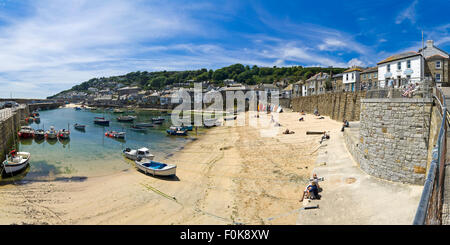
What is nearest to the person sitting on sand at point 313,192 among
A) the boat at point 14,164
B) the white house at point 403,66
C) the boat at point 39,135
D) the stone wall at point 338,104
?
the white house at point 403,66

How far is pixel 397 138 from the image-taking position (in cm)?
1079

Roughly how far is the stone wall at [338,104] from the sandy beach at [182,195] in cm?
1107

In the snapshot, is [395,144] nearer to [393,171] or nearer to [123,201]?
[393,171]

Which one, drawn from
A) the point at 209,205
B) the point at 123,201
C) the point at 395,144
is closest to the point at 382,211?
the point at 395,144

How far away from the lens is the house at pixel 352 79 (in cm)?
4481

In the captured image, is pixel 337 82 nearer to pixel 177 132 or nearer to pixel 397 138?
pixel 177 132

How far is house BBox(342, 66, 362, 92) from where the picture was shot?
→ 44.8m

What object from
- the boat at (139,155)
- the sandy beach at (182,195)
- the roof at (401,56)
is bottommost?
the sandy beach at (182,195)

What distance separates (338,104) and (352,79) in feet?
50.7

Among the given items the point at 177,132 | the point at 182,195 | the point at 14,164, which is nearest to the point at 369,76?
the point at 177,132

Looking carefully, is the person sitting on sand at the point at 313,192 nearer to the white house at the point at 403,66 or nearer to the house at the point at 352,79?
the white house at the point at 403,66

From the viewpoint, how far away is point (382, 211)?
369 inches

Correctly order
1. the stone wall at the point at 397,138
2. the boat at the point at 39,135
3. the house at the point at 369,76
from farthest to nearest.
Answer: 1. the house at the point at 369,76
2. the boat at the point at 39,135
3. the stone wall at the point at 397,138
